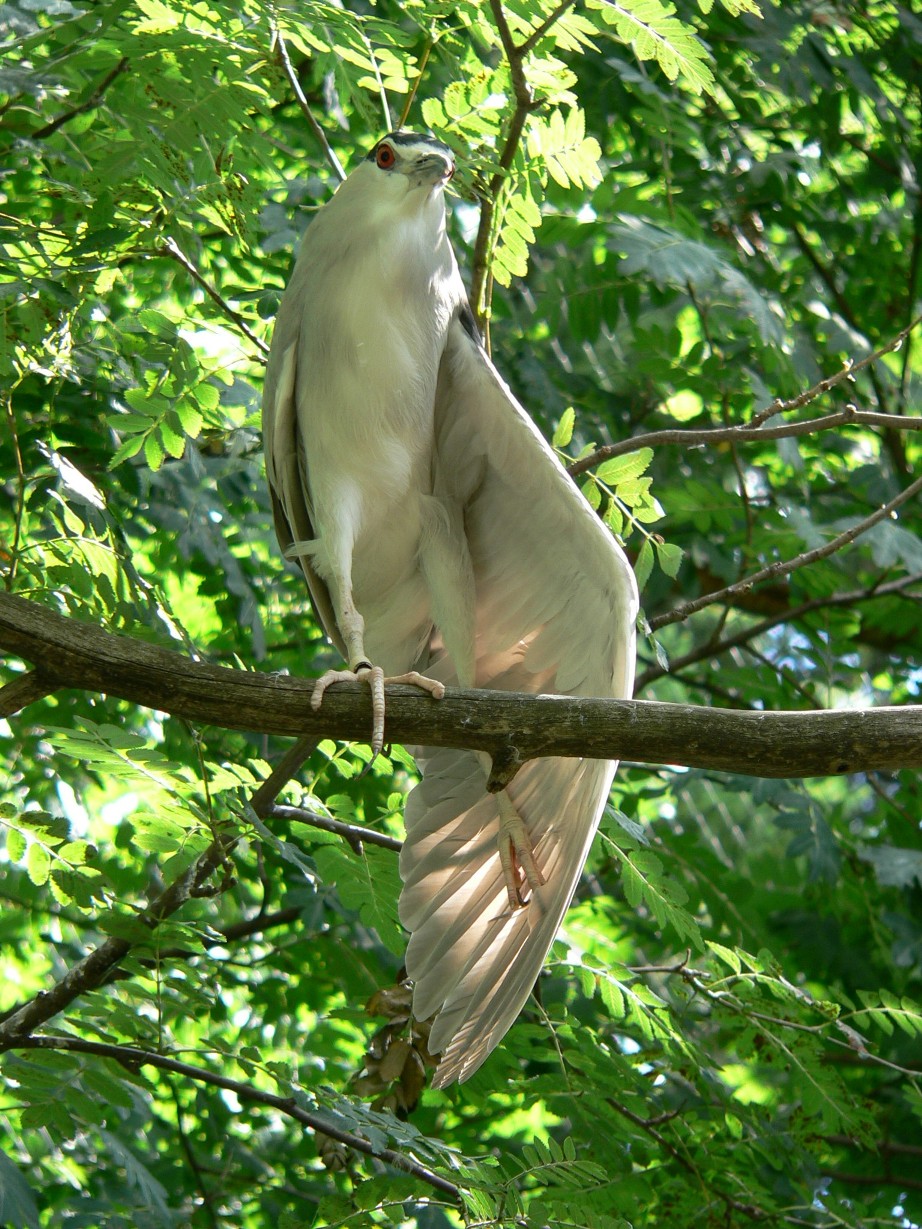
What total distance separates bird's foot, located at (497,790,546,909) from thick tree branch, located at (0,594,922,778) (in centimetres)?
88

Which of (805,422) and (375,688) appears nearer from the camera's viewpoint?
(375,688)

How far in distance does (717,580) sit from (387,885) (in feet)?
10.1

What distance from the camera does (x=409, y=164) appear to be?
10.5 ft

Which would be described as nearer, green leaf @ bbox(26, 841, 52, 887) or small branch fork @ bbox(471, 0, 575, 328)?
green leaf @ bbox(26, 841, 52, 887)

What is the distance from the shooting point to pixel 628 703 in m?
2.38

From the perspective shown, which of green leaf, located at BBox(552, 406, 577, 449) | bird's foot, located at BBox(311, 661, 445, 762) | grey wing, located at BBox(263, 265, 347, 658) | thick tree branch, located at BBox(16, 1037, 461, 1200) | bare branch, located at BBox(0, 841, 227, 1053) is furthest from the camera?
grey wing, located at BBox(263, 265, 347, 658)

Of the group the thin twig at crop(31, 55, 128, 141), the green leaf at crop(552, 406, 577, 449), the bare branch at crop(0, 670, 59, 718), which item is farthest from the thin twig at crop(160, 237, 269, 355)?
the bare branch at crop(0, 670, 59, 718)

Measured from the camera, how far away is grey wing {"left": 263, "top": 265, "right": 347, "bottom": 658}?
11.1ft

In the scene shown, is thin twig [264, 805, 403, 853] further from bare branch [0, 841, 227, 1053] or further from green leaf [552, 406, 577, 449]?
green leaf [552, 406, 577, 449]

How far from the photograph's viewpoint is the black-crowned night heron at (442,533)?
320 centimetres

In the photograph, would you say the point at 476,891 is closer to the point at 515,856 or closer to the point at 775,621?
the point at 515,856

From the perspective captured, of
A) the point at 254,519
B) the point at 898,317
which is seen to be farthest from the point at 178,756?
the point at 898,317

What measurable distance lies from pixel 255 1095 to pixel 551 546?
58.6 inches

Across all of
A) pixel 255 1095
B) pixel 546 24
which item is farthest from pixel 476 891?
pixel 546 24
